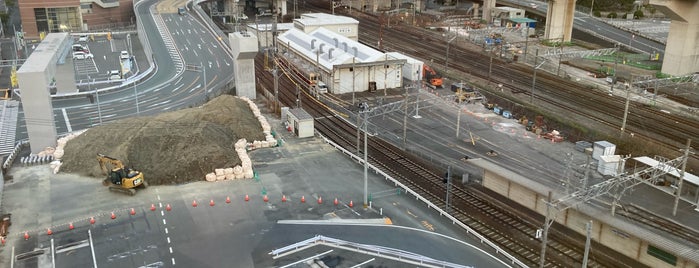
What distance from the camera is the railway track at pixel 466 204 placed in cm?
2909

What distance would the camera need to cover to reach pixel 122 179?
3400 cm

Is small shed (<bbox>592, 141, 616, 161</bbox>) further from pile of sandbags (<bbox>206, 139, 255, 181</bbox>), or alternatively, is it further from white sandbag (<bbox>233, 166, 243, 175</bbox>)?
white sandbag (<bbox>233, 166, 243, 175</bbox>)

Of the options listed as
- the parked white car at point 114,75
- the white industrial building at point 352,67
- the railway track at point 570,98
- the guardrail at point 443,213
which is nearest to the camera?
the guardrail at point 443,213

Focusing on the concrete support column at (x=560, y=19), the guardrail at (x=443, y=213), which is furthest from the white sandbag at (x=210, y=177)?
the concrete support column at (x=560, y=19)

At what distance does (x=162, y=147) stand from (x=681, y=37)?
56.1 m

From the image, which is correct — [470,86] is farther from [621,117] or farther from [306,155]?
[306,155]

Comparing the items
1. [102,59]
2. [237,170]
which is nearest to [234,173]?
[237,170]

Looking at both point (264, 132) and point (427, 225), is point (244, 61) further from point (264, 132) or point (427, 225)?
point (427, 225)

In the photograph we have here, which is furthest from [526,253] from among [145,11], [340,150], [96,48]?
[145,11]

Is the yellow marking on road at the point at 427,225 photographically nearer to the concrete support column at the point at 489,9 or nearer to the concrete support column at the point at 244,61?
the concrete support column at the point at 244,61

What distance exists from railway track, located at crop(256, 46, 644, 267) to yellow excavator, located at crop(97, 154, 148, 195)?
51.0 ft

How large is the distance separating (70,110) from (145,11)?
50607 mm

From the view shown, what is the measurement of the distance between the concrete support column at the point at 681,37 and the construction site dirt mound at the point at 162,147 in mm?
48016

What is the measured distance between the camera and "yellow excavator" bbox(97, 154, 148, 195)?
33844 mm
